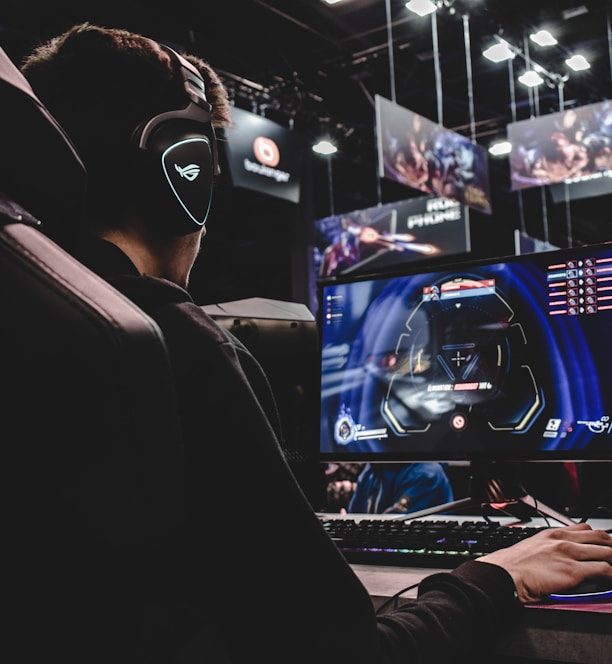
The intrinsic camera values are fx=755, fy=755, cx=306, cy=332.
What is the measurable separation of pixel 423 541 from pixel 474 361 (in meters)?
0.53

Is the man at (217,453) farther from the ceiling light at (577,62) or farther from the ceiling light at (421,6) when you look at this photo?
the ceiling light at (577,62)

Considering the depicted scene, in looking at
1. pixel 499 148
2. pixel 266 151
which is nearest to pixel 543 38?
pixel 266 151

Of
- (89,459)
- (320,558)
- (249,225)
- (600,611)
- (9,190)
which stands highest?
(249,225)

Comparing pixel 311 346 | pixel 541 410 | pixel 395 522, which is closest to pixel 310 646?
pixel 395 522

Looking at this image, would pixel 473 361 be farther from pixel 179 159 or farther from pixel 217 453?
pixel 217 453

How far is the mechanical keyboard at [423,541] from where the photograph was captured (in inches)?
51.0

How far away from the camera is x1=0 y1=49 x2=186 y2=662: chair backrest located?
21.5 inches

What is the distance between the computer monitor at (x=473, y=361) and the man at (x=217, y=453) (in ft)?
1.66

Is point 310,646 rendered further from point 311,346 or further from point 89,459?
point 311,346

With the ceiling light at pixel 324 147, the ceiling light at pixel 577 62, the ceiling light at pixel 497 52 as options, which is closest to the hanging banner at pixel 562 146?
the ceiling light at pixel 497 52

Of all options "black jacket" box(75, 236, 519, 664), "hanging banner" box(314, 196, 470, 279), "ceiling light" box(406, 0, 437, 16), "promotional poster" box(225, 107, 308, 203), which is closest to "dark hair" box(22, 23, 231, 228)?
"black jacket" box(75, 236, 519, 664)

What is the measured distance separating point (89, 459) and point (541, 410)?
1.29m

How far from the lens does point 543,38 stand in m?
7.72

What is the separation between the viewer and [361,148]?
11508mm
